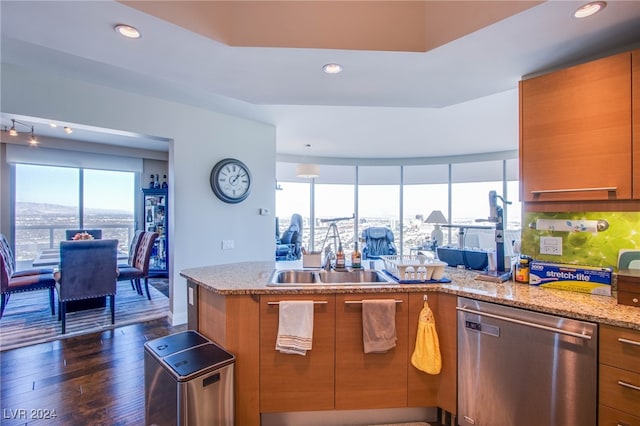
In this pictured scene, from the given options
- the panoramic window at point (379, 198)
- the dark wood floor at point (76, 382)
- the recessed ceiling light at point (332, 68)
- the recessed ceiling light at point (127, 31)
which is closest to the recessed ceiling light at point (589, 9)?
the recessed ceiling light at point (332, 68)

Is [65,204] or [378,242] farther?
[378,242]

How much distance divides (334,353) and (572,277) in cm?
153

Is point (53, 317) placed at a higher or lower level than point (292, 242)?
lower

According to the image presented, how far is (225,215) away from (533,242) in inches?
134

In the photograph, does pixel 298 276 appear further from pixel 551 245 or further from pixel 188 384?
pixel 551 245

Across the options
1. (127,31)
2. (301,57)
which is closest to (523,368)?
(301,57)

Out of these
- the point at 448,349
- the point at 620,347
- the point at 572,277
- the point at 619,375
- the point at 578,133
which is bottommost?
the point at 448,349

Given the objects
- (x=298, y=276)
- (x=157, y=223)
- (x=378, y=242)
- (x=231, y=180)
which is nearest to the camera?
(x=298, y=276)

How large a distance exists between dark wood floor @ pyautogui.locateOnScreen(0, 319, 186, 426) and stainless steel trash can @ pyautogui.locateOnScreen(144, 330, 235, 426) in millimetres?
528

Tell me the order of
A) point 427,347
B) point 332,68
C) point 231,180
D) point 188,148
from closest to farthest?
1. point 427,347
2. point 332,68
3. point 188,148
4. point 231,180

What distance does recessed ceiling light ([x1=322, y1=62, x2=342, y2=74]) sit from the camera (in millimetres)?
1974

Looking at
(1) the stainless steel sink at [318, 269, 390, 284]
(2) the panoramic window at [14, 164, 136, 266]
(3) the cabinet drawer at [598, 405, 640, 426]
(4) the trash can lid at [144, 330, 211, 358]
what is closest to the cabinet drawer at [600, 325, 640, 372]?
(3) the cabinet drawer at [598, 405, 640, 426]

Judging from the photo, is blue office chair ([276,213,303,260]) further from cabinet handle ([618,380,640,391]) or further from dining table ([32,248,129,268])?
cabinet handle ([618,380,640,391])

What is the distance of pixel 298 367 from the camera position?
185 centimetres
